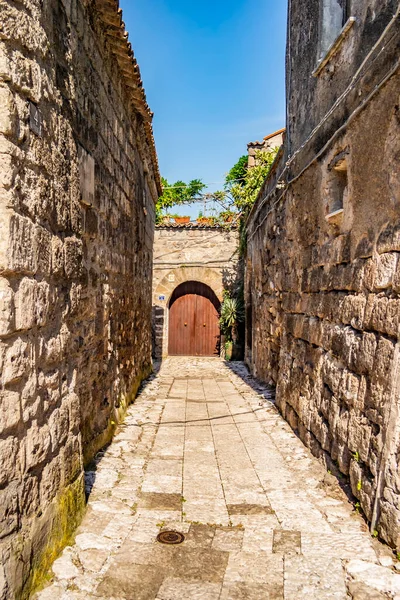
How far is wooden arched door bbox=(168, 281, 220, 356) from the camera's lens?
43.0 ft

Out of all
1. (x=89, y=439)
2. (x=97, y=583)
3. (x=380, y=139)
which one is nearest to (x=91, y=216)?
(x=89, y=439)

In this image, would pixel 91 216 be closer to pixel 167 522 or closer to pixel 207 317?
pixel 167 522

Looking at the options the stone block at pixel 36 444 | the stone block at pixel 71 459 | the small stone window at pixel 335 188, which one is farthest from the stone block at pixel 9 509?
the small stone window at pixel 335 188

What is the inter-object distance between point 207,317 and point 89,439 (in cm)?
949

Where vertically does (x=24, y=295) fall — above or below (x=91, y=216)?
below

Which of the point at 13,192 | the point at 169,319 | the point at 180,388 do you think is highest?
the point at 13,192

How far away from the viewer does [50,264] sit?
2342mm

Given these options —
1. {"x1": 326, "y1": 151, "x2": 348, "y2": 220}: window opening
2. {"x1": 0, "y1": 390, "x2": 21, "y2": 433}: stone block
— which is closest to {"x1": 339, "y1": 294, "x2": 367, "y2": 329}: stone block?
{"x1": 326, "y1": 151, "x2": 348, "y2": 220}: window opening

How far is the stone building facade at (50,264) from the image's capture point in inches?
74.0

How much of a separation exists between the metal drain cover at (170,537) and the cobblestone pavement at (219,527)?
0.13 feet

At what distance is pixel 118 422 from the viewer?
194 inches

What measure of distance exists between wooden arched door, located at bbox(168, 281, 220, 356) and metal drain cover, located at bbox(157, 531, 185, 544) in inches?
410

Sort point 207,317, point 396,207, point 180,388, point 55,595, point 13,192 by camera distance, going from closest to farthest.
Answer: point 13,192, point 55,595, point 396,207, point 180,388, point 207,317

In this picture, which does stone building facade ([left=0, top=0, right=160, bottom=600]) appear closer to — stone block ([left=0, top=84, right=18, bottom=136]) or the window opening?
stone block ([left=0, top=84, right=18, bottom=136])
